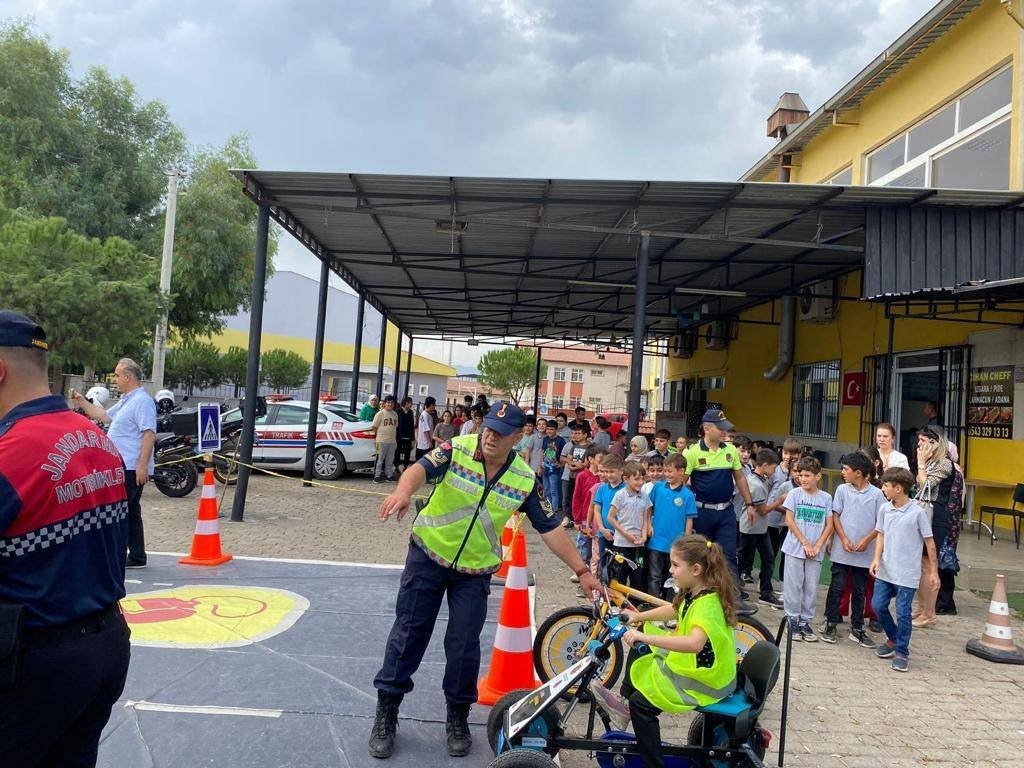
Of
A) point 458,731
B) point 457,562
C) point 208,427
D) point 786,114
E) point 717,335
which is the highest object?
point 786,114

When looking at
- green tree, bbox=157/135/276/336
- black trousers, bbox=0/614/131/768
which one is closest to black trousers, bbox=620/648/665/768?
black trousers, bbox=0/614/131/768

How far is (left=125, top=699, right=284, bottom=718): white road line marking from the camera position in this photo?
391 cm

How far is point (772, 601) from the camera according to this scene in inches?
273

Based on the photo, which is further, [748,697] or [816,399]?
[816,399]

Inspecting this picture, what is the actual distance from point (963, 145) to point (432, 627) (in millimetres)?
12398

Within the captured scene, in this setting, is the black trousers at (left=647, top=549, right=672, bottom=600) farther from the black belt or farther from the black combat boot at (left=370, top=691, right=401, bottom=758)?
the black belt

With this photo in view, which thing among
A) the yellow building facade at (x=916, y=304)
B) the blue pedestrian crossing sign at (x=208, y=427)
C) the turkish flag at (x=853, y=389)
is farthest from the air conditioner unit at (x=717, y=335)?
the blue pedestrian crossing sign at (x=208, y=427)

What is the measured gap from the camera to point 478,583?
12.1 feet

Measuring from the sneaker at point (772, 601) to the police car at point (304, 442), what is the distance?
9.81 metres

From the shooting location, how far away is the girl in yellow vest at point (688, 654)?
305 centimetres

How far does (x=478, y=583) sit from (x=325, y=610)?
2789 millimetres

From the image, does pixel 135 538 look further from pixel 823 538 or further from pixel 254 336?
pixel 823 538

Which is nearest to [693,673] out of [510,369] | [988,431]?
[988,431]

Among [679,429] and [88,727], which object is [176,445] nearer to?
[88,727]
